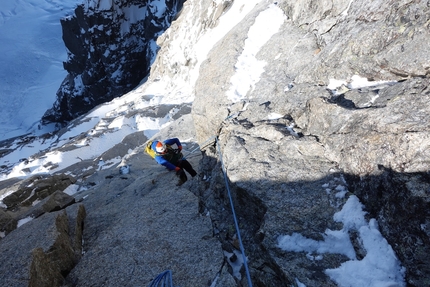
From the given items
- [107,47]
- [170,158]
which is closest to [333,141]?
[170,158]

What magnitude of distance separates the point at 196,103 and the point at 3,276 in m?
7.21

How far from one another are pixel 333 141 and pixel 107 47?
7411 cm

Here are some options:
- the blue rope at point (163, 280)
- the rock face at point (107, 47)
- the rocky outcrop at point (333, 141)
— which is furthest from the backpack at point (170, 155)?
the rock face at point (107, 47)

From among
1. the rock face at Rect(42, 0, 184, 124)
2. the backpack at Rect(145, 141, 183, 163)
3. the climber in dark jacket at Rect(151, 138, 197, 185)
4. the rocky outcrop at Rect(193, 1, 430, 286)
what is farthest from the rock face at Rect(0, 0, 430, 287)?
the rock face at Rect(42, 0, 184, 124)

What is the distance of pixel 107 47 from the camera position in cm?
6881

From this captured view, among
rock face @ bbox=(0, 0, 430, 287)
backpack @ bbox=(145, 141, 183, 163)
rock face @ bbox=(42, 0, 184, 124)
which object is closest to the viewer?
rock face @ bbox=(0, 0, 430, 287)

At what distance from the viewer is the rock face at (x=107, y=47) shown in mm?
64125

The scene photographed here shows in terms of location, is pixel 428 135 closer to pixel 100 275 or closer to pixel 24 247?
pixel 100 275

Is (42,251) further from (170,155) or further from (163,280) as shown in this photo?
(170,155)

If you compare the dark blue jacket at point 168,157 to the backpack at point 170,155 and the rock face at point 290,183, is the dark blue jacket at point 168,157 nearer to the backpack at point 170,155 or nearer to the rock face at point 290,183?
the backpack at point 170,155

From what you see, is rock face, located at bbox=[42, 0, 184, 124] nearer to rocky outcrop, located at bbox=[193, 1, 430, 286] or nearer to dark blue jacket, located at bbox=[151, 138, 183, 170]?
dark blue jacket, located at bbox=[151, 138, 183, 170]

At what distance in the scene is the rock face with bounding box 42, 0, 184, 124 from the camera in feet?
210

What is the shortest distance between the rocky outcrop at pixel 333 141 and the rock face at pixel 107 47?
5731 cm

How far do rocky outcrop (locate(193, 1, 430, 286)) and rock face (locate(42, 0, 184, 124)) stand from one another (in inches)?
2256
